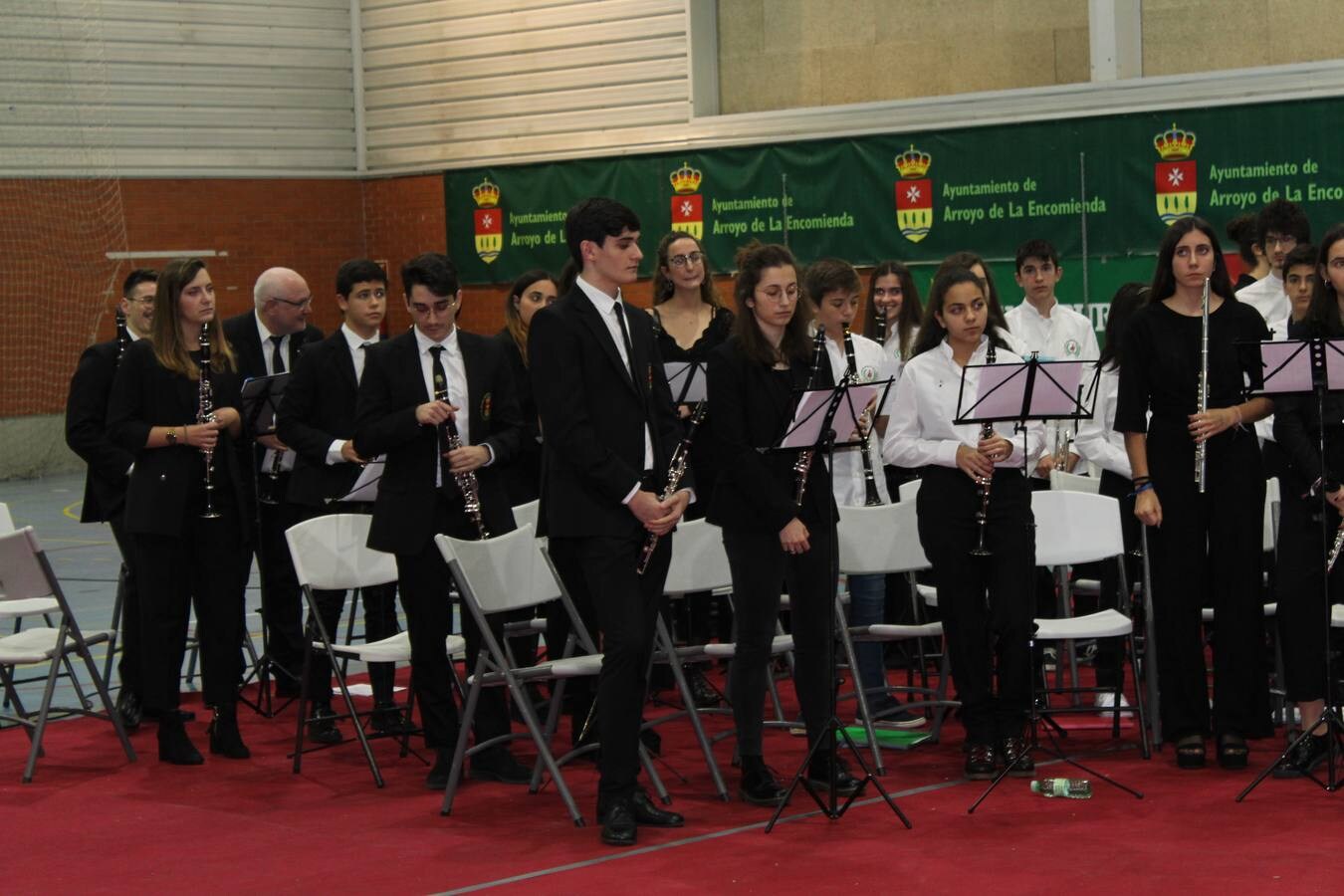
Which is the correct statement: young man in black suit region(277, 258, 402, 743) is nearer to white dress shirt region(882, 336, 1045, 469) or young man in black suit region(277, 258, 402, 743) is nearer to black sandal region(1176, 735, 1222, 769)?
white dress shirt region(882, 336, 1045, 469)

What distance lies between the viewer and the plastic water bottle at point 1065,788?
18.2ft

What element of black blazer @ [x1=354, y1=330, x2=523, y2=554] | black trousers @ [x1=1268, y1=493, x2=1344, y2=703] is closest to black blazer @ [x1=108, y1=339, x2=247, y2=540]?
black blazer @ [x1=354, y1=330, x2=523, y2=554]

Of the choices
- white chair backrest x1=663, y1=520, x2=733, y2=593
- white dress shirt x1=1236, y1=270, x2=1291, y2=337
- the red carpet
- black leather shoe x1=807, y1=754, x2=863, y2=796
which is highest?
white dress shirt x1=1236, y1=270, x2=1291, y2=337

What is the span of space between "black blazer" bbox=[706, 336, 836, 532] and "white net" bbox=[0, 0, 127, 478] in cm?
1285

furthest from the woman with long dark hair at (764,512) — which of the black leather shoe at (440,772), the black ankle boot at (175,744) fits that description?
the black ankle boot at (175,744)

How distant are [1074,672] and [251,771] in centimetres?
329

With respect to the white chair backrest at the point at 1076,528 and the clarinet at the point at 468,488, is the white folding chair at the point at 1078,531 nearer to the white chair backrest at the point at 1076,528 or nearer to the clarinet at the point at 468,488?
the white chair backrest at the point at 1076,528

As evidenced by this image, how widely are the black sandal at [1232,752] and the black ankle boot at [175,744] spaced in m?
3.60

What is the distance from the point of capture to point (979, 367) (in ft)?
18.0

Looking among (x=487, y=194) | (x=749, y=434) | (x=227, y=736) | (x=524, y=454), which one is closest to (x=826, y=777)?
(x=749, y=434)

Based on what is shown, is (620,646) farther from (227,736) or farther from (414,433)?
(227,736)

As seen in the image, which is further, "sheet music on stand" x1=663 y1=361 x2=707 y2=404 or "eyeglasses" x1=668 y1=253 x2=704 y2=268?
"eyeglasses" x1=668 y1=253 x2=704 y2=268

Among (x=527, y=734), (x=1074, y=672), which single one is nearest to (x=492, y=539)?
(x=527, y=734)

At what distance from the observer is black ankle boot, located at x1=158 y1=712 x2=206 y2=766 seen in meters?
6.50
